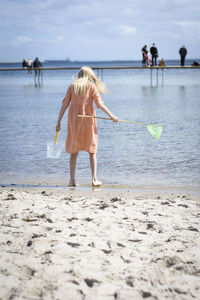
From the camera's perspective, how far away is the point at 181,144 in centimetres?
892

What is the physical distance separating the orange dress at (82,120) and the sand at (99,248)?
996 millimetres

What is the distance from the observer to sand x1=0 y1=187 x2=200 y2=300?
2.69m

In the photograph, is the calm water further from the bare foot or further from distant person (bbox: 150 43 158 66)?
distant person (bbox: 150 43 158 66)

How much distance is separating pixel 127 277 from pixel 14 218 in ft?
5.33

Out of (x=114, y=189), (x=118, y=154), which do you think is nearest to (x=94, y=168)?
(x=114, y=189)

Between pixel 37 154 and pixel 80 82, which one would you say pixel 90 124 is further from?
pixel 37 154

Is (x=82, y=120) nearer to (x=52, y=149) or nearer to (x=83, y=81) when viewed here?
(x=83, y=81)

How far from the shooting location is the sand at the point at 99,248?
8.84 ft

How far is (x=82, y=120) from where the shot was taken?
5.62m

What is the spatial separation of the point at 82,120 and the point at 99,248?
2.59 metres

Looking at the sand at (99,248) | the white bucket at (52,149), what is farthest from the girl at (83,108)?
the sand at (99,248)

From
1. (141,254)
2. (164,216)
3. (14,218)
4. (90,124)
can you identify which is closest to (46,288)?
(141,254)

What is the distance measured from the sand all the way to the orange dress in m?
1.00

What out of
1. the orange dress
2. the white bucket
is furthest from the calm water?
the orange dress
